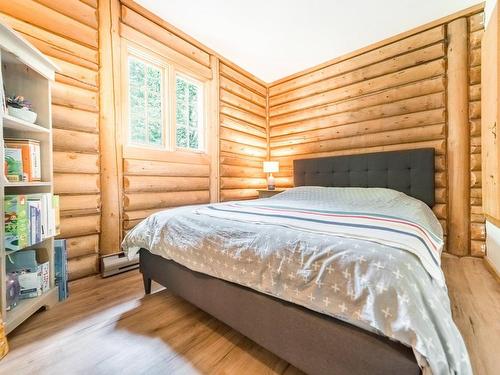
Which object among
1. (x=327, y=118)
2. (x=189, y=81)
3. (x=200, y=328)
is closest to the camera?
(x=200, y=328)

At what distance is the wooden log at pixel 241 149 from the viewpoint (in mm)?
3516

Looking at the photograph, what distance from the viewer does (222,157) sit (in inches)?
136

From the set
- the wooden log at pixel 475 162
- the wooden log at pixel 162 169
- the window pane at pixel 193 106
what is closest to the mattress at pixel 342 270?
the wooden log at pixel 162 169

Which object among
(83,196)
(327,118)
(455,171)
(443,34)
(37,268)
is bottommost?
(37,268)

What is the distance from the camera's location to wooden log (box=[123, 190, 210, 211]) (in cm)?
244

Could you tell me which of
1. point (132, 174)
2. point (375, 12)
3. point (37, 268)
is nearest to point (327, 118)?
point (375, 12)

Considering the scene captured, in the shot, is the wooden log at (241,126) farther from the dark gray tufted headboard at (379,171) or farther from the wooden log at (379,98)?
the dark gray tufted headboard at (379,171)

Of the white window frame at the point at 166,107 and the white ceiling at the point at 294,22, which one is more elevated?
the white ceiling at the point at 294,22

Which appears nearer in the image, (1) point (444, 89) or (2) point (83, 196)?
(2) point (83, 196)

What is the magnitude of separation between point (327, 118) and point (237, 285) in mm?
3001

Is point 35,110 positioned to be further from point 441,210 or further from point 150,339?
point 441,210

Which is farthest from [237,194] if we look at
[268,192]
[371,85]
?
[371,85]

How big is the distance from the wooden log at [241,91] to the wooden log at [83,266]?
282 centimetres

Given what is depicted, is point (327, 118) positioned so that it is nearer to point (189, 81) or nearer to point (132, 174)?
point (189, 81)
